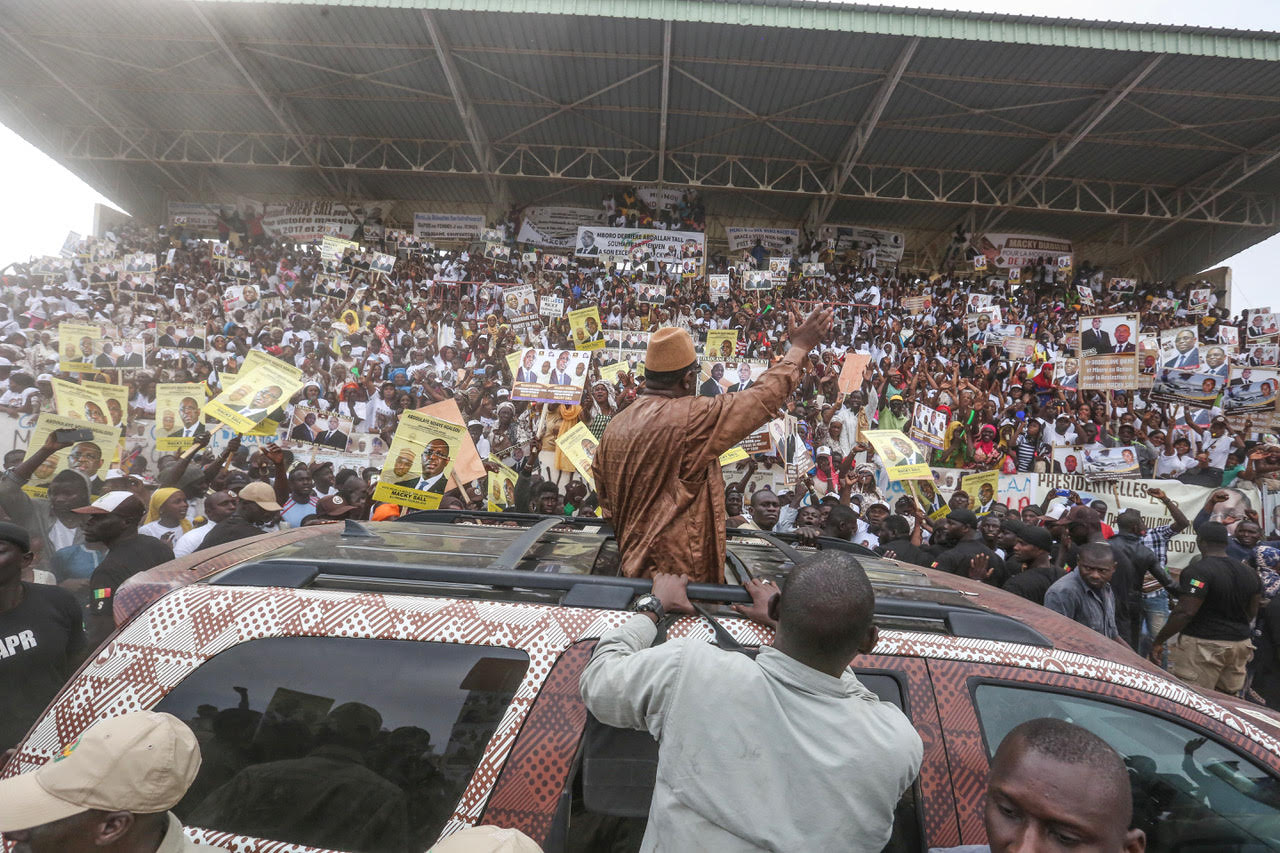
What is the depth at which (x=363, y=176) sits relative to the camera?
65.3ft

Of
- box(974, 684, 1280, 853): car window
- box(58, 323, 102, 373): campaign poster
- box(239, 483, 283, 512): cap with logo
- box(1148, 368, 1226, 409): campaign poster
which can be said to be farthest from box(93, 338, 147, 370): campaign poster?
box(1148, 368, 1226, 409): campaign poster

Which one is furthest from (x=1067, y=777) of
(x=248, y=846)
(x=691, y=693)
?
(x=248, y=846)

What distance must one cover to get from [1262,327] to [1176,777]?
17.0 meters

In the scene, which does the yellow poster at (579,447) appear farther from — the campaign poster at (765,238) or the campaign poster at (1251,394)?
the campaign poster at (765,238)

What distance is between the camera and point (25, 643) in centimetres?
274

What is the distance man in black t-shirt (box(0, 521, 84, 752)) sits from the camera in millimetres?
2645

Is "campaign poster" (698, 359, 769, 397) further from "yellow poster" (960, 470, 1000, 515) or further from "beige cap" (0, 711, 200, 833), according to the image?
"beige cap" (0, 711, 200, 833)

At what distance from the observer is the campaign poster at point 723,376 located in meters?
9.74

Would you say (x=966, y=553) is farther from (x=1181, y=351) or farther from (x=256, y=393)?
(x=1181, y=351)

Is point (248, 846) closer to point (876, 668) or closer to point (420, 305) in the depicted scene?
point (876, 668)

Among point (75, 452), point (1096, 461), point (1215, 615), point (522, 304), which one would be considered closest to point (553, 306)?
point (522, 304)

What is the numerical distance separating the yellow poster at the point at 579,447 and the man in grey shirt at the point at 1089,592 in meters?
3.37

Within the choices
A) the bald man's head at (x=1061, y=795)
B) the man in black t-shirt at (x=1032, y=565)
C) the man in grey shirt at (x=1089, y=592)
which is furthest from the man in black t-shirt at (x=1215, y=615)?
the bald man's head at (x=1061, y=795)

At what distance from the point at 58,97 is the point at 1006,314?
74.7ft
